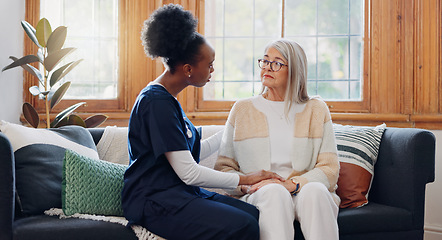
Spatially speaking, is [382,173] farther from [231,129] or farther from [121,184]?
[121,184]

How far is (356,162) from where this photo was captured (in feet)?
8.20

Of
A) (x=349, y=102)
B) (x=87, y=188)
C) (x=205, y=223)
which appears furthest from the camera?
(x=349, y=102)

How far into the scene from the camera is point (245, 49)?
355 centimetres

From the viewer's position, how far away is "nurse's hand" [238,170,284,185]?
6.77ft

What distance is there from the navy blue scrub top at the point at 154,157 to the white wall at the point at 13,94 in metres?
1.51

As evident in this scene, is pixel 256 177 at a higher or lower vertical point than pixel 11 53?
lower

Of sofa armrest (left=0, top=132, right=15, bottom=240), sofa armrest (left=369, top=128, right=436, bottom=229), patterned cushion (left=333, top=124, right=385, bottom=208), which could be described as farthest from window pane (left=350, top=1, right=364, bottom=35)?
sofa armrest (left=0, top=132, right=15, bottom=240)

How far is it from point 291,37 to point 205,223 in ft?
6.65

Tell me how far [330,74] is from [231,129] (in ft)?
4.40

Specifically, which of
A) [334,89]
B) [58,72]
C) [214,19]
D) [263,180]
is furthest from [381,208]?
[58,72]

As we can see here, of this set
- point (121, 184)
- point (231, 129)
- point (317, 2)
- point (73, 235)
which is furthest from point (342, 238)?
point (317, 2)

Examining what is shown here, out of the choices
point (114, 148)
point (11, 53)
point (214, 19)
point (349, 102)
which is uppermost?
point (214, 19)

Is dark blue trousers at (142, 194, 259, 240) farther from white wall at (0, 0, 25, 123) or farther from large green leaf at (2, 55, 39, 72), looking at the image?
white wall at (0, 0, 25, 123)

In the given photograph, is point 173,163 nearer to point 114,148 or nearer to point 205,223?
point 205,223
